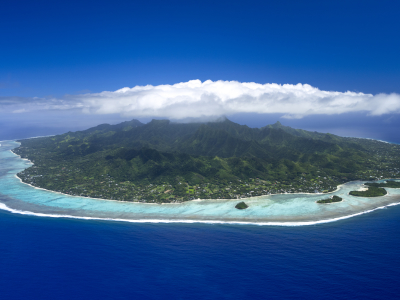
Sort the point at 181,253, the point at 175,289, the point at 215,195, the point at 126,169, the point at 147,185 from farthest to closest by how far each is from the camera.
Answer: the point at 126,169 < the point at 147,185 < the point at 215,195 < the point at 181,253 < the point at 175,289

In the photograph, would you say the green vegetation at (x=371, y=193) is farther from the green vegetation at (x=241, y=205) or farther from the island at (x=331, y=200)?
the green vegetation at (x=241, y=205)

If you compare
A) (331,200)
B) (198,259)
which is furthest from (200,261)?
(331,200)

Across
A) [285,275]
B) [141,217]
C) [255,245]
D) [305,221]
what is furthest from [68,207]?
[305,221]

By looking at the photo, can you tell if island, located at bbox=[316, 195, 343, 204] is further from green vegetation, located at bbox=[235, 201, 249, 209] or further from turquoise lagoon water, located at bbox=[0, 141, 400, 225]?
green vegetation, located at bbox=[235, 201, 249, 209]

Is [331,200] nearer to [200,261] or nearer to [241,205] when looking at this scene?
[241,205]

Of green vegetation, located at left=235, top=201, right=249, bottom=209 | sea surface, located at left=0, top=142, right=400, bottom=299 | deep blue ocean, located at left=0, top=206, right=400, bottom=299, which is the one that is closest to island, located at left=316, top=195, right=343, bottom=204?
sea surface, located at left=0, top=142, right=400, bottom=299

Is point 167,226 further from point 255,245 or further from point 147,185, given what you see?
point 147,185
